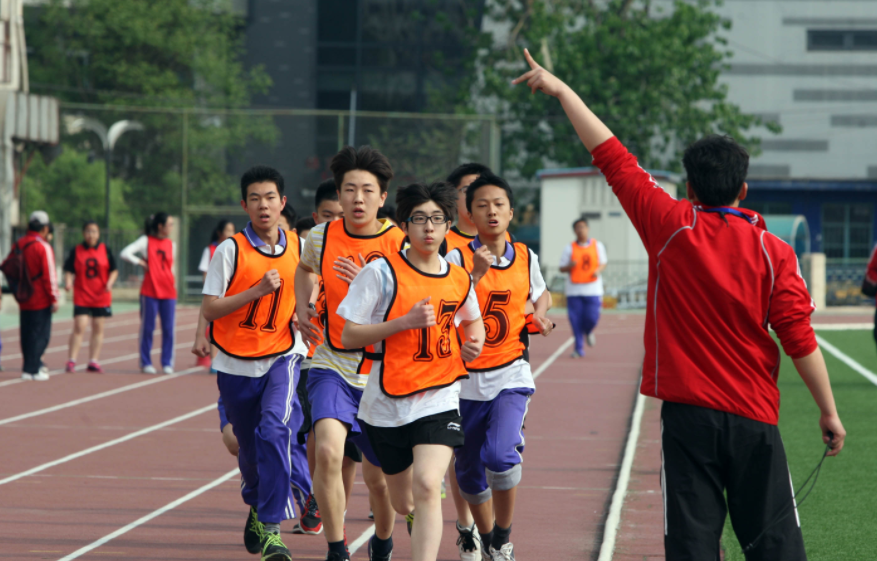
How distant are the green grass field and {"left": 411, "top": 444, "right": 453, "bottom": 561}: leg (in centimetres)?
206

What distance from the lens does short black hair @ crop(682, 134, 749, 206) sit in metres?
3.91

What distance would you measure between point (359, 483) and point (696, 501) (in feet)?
15.7

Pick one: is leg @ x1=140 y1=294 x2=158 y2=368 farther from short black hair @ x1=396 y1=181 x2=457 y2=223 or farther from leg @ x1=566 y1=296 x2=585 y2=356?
short black hair @ x1=396 y1=181 x2=457 y2=223

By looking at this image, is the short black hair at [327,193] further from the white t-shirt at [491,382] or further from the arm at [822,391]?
the arm at [822,391]

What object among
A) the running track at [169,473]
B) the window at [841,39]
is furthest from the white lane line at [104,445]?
the window at [841,39]

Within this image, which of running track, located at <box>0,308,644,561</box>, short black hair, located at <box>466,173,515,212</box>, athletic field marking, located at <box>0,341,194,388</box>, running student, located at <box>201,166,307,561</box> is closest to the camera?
running student, located at <box>201,166,307,561</box>

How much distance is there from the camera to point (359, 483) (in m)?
8.35

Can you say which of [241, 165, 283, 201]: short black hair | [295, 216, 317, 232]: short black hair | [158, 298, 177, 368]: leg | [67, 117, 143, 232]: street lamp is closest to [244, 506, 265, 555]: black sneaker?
[241, 165, 283, 201]: short black hair

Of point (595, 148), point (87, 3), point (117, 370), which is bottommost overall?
point (117, 370)

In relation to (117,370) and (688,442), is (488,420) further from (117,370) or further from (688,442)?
(117,370)

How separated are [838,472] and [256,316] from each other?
4.76 metres

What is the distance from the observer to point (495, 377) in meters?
5.83

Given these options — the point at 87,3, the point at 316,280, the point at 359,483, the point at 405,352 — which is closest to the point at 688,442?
the point at 405,352

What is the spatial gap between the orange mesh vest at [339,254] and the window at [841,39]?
168 feet
